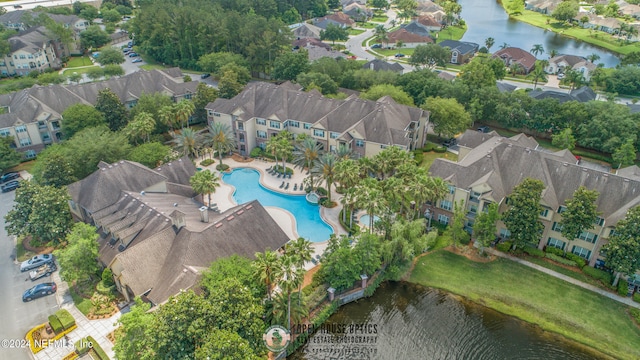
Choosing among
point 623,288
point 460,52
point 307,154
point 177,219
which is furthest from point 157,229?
point 460,52

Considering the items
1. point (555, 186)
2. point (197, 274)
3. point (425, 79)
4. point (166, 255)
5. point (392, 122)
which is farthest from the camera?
point (425, 79)

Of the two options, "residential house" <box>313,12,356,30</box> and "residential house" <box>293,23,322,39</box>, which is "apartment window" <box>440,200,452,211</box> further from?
"residential house" <box>313,12,356,30</box>

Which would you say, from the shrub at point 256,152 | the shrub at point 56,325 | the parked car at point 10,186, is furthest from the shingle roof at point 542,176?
the parked car at point 10,186

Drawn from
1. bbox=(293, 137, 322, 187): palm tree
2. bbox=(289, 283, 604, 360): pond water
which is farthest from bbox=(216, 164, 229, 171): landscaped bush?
bbox=(289, 283, 604, 360): pond water

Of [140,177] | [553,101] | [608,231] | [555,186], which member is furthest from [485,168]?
[140,177]

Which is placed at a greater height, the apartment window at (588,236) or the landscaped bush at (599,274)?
the apartment window at (588,236)

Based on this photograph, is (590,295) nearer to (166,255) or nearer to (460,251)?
(460,251)

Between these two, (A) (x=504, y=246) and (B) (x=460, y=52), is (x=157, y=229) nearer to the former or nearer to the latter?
(A) (x=504, y=246)

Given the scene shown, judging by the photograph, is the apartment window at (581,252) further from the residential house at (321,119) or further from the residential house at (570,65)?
the residential house at (570,65)
